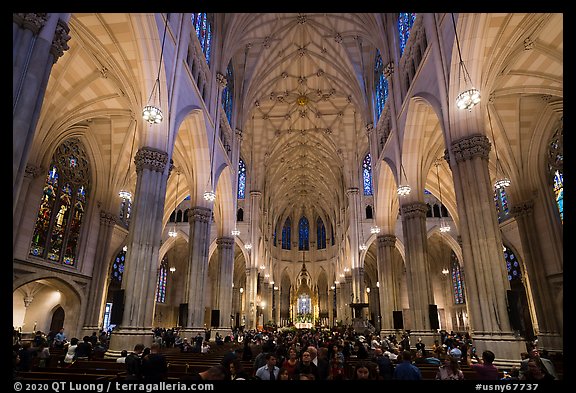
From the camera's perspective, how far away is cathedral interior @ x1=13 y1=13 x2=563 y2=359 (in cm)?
1055

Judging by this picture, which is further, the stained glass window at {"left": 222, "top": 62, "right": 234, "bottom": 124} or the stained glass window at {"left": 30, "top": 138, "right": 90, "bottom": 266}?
the stained glass window at {"left": 222, "top": 62, "right": 234, "bottom": 124}

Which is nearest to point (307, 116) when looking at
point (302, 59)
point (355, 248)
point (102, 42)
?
point (302, 59)

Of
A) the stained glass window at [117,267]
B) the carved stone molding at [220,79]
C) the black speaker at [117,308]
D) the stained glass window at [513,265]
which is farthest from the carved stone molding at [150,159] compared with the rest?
the stained glass window at [513,265]

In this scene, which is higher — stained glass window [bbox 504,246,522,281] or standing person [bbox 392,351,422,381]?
stained glass window [bbox 504,246,522,281]

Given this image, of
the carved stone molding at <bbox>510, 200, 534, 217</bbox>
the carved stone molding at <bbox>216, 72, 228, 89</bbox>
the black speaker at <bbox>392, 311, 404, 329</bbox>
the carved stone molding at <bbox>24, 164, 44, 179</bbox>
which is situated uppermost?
the carved stone molding at <bbox>216, 72, 228, 89</bbox>

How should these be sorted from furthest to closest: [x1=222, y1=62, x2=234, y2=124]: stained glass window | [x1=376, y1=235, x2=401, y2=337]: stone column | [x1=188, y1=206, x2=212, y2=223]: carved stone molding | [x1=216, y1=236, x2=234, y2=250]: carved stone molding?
[x1=222, y1=62, x2=234, y2=124]: stained glass window → [x1=216, y1=236, x2=234, y2=250]: carved stone molding → [x1=376, y1=235, x2=401, y2=337]: stone column → [x1=188, y1=206, x2=212, y2=223]: carved stone molding

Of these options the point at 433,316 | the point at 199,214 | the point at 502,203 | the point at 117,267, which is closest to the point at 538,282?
the point at 433,316

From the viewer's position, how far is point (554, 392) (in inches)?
106

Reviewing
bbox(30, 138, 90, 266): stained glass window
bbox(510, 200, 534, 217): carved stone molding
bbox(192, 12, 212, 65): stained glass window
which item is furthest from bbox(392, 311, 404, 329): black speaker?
bbox(30, 138, 90, 266): stained glass window

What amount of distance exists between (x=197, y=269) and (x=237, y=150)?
11887 mm

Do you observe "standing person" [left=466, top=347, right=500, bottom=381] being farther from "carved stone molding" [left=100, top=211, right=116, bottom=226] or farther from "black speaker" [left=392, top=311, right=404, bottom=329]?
"carved stone molding" [left=100, top=211, right=116, bottom=226]

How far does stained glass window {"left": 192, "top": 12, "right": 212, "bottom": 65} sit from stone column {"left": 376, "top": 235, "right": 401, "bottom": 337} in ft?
53.4

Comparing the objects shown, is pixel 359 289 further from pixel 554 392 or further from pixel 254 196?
pixel 554 392

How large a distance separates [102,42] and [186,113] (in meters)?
3.98
